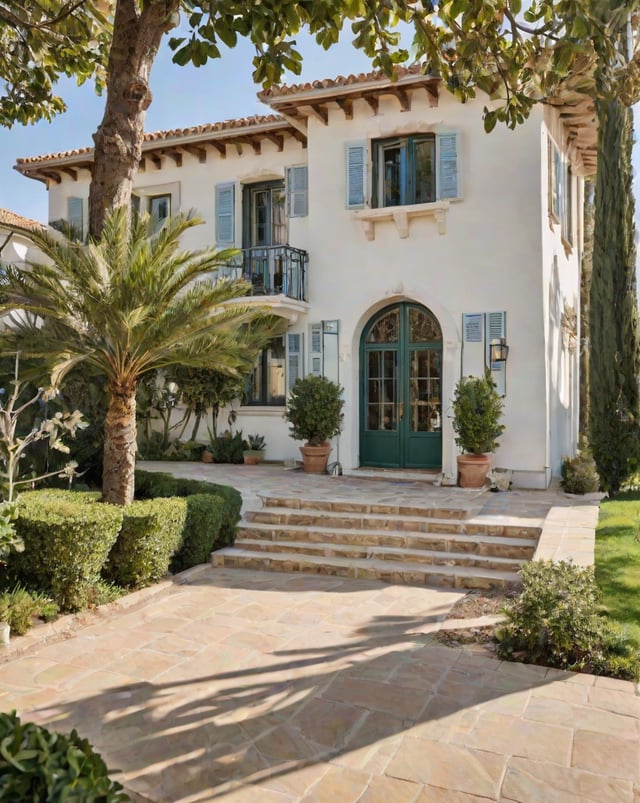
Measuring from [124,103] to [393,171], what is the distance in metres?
6.52

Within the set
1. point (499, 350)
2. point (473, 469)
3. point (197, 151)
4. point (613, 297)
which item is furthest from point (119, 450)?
point (197, 151)

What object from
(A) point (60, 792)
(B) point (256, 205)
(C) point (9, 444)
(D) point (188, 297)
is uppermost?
(B) point (256, 205)

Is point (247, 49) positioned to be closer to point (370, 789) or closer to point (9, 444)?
point (9, 444)

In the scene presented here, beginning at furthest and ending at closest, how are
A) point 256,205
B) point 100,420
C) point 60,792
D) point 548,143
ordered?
1. point 256,205
2. point 548,143
3. point 100,420
4. point 60,792

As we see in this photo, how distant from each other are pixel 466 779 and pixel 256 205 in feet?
43.2

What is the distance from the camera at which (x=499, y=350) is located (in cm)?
1141

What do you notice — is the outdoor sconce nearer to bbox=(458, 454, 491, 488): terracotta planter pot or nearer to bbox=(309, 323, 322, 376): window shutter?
bbox=(458, 454, 491, 488): terracotta planter pot

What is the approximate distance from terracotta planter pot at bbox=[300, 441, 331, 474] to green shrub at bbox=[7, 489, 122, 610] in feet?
21.8

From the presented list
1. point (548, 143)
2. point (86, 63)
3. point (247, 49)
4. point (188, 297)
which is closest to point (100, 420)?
point (188, 297)

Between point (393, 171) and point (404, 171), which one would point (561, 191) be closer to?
point (404, 171)

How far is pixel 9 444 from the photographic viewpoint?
6.12 metres

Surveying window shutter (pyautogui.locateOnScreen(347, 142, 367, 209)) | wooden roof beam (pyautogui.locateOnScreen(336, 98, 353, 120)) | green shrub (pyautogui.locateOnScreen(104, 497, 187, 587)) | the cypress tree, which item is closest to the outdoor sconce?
the cypress tree

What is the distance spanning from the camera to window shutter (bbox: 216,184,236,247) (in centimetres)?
1438

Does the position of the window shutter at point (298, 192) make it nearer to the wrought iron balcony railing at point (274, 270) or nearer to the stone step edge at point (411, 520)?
the wrought iron balcony railing at point (274, 270)
